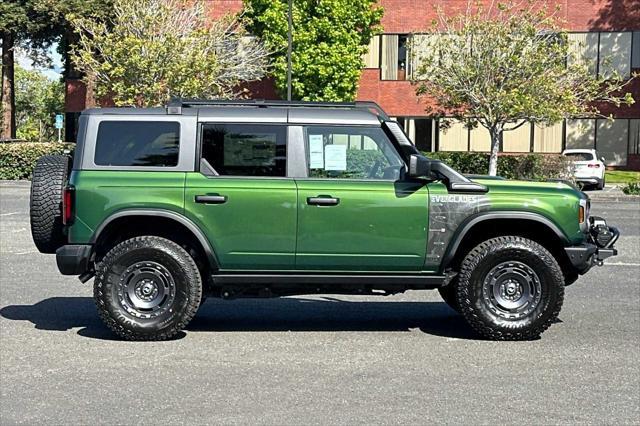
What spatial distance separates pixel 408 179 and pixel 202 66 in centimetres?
2540

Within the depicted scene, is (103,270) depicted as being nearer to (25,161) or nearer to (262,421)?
(262,421)

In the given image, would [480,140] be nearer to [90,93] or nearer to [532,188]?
[90,93]

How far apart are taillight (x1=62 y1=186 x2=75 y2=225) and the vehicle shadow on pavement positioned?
1045mm

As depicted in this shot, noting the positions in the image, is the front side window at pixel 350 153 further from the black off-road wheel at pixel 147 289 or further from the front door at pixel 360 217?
the black off-road wheel at pixel 147 289

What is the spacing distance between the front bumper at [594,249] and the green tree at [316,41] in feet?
102

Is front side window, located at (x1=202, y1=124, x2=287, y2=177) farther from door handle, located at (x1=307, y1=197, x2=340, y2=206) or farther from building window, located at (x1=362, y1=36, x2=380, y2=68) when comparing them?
building window, located at (x1=362, y1=36, x2=380, y2=68)

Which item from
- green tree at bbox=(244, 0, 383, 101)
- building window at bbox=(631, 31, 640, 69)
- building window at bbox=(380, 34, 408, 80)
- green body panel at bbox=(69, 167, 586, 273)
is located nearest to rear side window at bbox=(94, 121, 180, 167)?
green body panel at bbox=(69, 167, 586, 273)

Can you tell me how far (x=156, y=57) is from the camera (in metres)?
31.5

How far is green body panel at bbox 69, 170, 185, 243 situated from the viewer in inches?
290

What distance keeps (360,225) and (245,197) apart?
3.23ft

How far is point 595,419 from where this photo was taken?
5.39m

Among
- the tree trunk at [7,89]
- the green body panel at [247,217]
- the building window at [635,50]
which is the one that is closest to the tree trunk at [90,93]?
the tree trunk at [7,89]

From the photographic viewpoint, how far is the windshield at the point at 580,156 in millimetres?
30606

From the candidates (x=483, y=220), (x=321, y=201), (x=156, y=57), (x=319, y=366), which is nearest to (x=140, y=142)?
(x=321, y=201)
